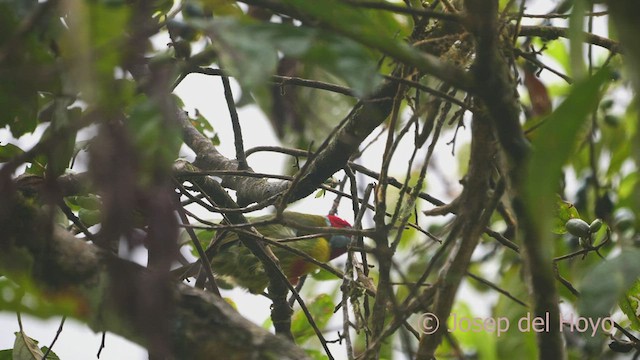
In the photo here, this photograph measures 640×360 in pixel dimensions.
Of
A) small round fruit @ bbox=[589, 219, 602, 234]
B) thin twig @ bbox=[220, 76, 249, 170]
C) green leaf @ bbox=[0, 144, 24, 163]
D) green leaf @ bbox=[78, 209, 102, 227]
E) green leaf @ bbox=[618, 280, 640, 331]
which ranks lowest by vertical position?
green leaf @ bbox=[618, 280, 640, 331]

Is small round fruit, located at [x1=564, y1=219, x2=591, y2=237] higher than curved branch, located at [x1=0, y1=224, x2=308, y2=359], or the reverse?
small round fruit, located at [x1=564, y1=219, x2=591, y2=237]

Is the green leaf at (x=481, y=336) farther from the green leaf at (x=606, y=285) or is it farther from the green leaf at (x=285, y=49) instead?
the green leaf at (x=285, y=49)

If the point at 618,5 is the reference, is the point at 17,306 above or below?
below

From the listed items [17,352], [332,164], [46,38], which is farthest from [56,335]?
[46,38]

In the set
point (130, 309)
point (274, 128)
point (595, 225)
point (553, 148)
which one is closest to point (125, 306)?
point (130, 309)

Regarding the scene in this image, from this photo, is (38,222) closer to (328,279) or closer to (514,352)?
(514,352)

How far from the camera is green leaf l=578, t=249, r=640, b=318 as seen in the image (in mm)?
948

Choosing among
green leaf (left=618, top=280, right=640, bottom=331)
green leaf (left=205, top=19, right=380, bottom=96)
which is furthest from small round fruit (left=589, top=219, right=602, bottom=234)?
green leaf (left=205, top=19, right=380, bottom=96)

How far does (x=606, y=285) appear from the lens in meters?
0.97

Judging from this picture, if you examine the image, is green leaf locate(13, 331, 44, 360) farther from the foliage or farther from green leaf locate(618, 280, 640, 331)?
green leaf locate(618, 280, 640, 331)

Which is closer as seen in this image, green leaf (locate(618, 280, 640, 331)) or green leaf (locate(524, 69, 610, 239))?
green leaf (locate(524, 69, 610, 239))

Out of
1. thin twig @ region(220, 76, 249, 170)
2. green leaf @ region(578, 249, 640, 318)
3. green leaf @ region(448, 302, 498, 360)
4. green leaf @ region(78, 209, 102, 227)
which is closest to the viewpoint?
green leaf @ region(578, 249, 640, 318)

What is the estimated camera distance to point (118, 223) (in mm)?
834

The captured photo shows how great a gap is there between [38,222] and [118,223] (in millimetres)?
331
